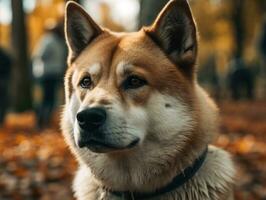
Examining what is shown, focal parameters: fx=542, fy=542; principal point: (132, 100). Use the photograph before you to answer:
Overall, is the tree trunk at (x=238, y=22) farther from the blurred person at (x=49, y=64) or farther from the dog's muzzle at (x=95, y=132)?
the dog's muzzle at (x=95, y=132)

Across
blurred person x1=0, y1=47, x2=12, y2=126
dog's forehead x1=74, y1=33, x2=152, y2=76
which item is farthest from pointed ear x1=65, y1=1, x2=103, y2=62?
blurred person x1=0, y1=47, x2=12, y2=126

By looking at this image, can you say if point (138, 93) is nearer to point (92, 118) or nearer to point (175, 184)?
point (92, 118)

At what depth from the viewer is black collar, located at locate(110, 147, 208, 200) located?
380 centimetres

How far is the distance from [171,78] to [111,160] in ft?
2.43

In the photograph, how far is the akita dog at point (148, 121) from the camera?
3754 millimetres

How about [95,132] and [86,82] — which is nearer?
[95,132]

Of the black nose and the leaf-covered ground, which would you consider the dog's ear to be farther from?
the leaf-covered ground

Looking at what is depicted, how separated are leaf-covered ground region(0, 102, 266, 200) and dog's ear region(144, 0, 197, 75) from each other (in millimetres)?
2555

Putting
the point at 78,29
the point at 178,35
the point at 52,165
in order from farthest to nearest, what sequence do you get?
1. the point at 52,165
2. the point at 78,29
3. the point at 178,35

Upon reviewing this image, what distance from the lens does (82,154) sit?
4.07 m


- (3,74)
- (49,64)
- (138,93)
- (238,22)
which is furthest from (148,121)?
(238,22)

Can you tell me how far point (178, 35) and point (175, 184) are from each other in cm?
114

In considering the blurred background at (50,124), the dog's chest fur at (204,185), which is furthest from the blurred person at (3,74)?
the dog's chest fur at (204,185)

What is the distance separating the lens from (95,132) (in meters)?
3.65
